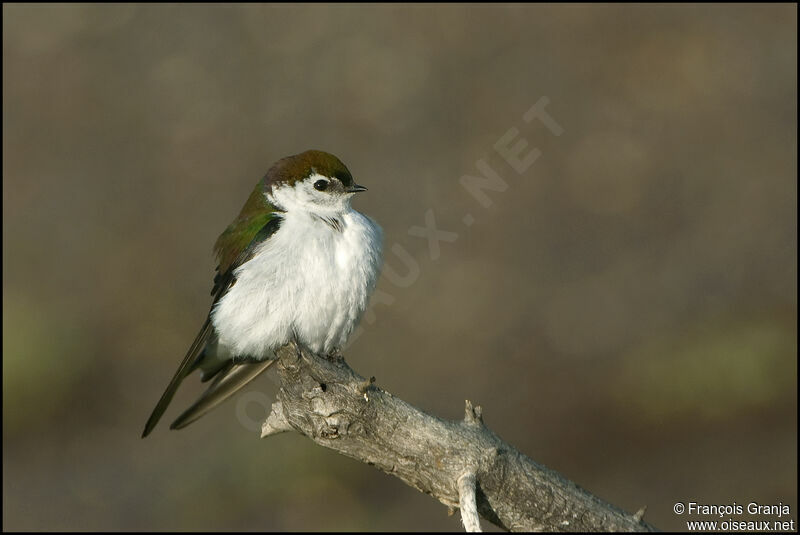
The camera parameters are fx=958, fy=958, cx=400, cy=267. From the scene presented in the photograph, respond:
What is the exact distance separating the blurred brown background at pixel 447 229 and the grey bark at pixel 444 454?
5.99m

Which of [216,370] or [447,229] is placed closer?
[216,370]

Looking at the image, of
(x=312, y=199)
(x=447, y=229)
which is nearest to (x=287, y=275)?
(x=312, y=199)

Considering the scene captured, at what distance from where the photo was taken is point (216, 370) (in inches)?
293

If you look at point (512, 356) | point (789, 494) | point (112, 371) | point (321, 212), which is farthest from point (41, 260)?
point (789, 494)

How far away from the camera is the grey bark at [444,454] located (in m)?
5.09

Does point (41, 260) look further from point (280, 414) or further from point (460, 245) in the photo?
point (280, 414)

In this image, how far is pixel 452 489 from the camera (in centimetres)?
518

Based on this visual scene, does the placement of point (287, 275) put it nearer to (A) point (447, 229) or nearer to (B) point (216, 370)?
(B) point (216, 370)

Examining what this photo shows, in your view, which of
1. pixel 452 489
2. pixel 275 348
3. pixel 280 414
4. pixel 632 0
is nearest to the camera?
pixel 452 489

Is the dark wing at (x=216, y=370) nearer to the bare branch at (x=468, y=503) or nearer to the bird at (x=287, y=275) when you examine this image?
the bird at (x=287, y=275)

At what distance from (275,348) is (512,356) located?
6.44 metres

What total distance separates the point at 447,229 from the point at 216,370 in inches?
265

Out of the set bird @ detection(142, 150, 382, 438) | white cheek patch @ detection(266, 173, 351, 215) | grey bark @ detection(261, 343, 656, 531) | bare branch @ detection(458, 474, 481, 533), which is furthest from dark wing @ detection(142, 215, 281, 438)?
bare branch @ detection(458, 474, 481, 533)

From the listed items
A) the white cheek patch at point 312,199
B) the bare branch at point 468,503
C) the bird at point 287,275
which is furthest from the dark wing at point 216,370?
the bare branch at point 468,503
